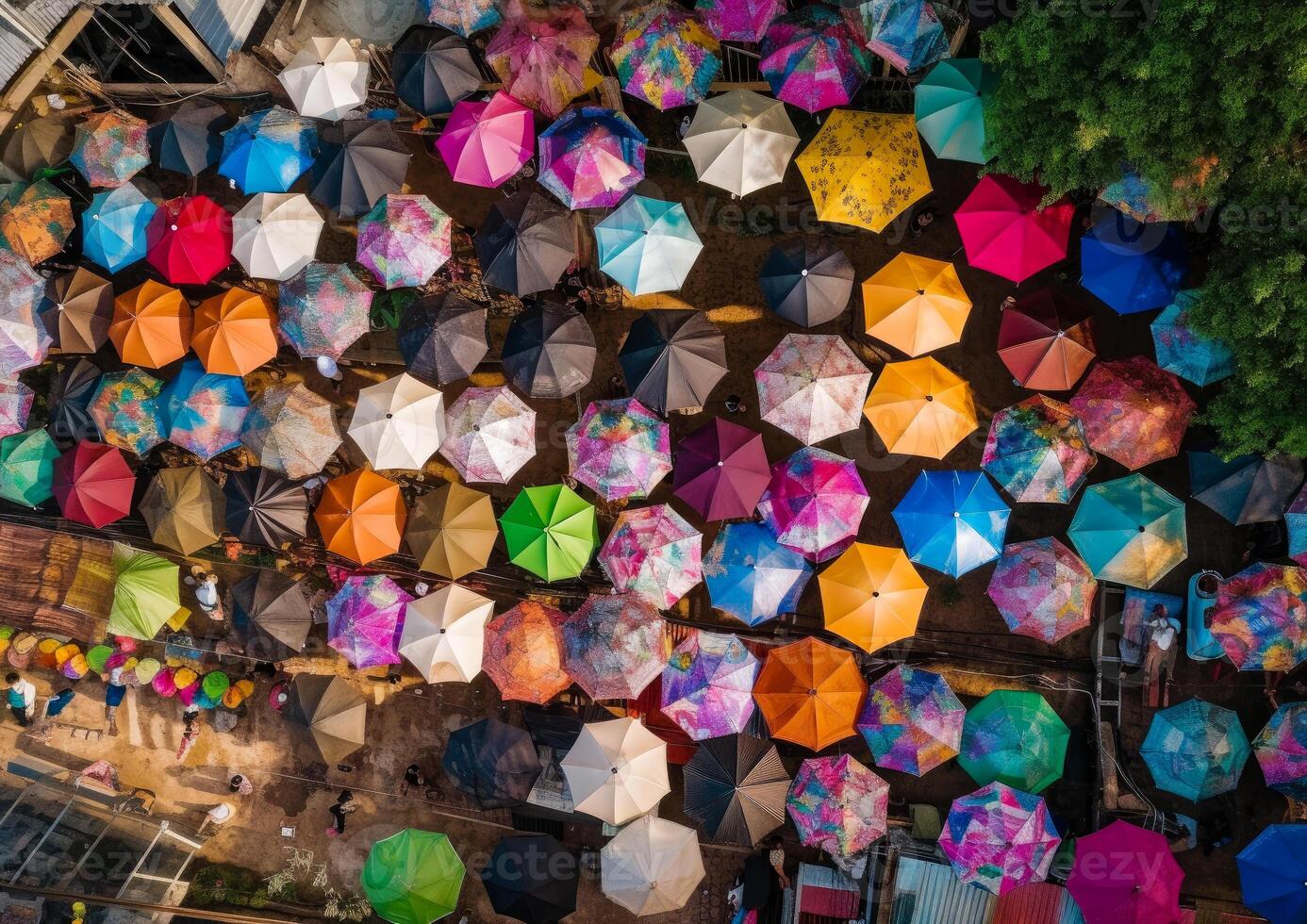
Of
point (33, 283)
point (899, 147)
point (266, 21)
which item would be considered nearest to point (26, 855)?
point (33, 283)

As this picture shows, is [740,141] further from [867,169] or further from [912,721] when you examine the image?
[912,721]

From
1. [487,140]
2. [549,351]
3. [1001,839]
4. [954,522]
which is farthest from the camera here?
[487,140]

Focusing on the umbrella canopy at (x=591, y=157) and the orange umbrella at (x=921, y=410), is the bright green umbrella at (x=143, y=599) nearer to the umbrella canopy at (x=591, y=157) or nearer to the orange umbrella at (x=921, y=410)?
the umbrella canopy at (x=591, y=157)

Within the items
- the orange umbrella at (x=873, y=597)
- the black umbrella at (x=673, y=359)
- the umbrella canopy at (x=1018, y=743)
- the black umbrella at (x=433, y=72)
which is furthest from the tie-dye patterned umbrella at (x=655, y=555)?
the black umbrella at (x=433, y=72)

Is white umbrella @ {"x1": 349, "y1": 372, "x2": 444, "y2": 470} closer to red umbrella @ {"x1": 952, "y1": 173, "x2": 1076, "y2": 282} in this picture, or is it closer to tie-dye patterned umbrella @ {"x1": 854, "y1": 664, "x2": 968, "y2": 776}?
tie-dye patterned umbrella @ {"x1": 854, "y1": 664, "x2": 968, "y2": 776}

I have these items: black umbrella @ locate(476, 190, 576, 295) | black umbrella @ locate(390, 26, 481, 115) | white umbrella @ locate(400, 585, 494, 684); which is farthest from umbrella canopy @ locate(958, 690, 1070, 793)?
black umbrella @ locate(390, 26, 481, 115)

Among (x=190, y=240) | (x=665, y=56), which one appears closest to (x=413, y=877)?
(x=190, y=240)

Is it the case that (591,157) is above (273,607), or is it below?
above
